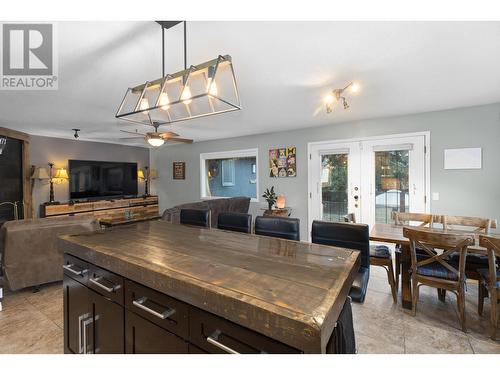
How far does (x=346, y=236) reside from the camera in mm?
2014

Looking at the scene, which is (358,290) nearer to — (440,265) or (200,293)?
(440,265)

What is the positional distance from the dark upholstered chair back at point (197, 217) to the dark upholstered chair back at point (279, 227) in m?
0.69

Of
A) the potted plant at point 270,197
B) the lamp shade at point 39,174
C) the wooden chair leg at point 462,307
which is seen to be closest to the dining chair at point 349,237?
the wooden chair leg at point 462,307

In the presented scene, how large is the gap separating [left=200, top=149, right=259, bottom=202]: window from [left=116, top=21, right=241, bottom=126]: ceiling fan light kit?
2.14 metres

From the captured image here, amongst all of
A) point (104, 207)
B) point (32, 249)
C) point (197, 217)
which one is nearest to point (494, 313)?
point (197, 217)

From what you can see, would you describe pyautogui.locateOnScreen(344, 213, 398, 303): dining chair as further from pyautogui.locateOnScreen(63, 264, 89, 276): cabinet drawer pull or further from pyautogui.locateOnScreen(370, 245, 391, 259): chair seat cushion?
pyautogui.locateOnScreen(63, 264, 89, 276): cabinet drawer pull

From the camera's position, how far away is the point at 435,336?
6.64ft

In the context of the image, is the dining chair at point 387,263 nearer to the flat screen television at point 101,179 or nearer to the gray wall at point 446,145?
the gray wall at point 446,145

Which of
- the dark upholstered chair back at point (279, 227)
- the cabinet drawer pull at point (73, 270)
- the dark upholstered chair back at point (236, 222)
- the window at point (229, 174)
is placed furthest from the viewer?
the window at point (229, 174)

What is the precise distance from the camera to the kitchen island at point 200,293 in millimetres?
787

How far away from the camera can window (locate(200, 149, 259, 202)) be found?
5.93m

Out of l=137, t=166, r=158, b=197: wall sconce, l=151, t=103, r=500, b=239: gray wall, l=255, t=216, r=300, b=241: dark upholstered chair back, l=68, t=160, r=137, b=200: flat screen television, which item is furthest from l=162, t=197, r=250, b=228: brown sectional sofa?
l=68, t=160, r=137, b=200: flat screen television

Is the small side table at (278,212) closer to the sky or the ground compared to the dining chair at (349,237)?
closer to the ground
